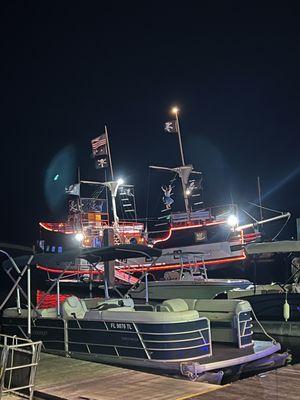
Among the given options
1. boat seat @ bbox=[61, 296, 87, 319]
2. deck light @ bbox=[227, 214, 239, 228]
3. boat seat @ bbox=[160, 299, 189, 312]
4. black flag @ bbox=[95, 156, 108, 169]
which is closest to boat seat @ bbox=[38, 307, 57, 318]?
boat seat @ bbox=[61, 296, 87, 319]

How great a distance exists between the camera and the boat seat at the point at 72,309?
444 inches

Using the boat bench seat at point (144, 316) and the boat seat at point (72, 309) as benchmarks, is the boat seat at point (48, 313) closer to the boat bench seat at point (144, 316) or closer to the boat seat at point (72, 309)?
the boat seat at point (72, 309)

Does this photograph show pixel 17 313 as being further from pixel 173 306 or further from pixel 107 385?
pixel 107 385

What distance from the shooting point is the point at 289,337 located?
1455 cm

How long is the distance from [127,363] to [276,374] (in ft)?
11.1

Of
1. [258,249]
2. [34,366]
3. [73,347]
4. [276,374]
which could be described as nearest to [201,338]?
[276,374]

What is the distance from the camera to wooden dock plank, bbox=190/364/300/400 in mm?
6355

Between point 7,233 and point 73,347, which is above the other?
point 7,233

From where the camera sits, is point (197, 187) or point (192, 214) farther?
point (197, 187)

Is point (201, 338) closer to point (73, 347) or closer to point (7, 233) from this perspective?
point (73, 347)

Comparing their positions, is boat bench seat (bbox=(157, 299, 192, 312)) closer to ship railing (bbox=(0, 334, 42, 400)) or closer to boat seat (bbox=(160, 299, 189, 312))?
boat seat (bbox=(160, 299, 189, 312))

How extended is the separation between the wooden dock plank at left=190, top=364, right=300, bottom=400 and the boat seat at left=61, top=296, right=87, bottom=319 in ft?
17.2

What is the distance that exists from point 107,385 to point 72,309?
4.08m

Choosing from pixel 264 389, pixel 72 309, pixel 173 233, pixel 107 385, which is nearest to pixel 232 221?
pixel 173 233
